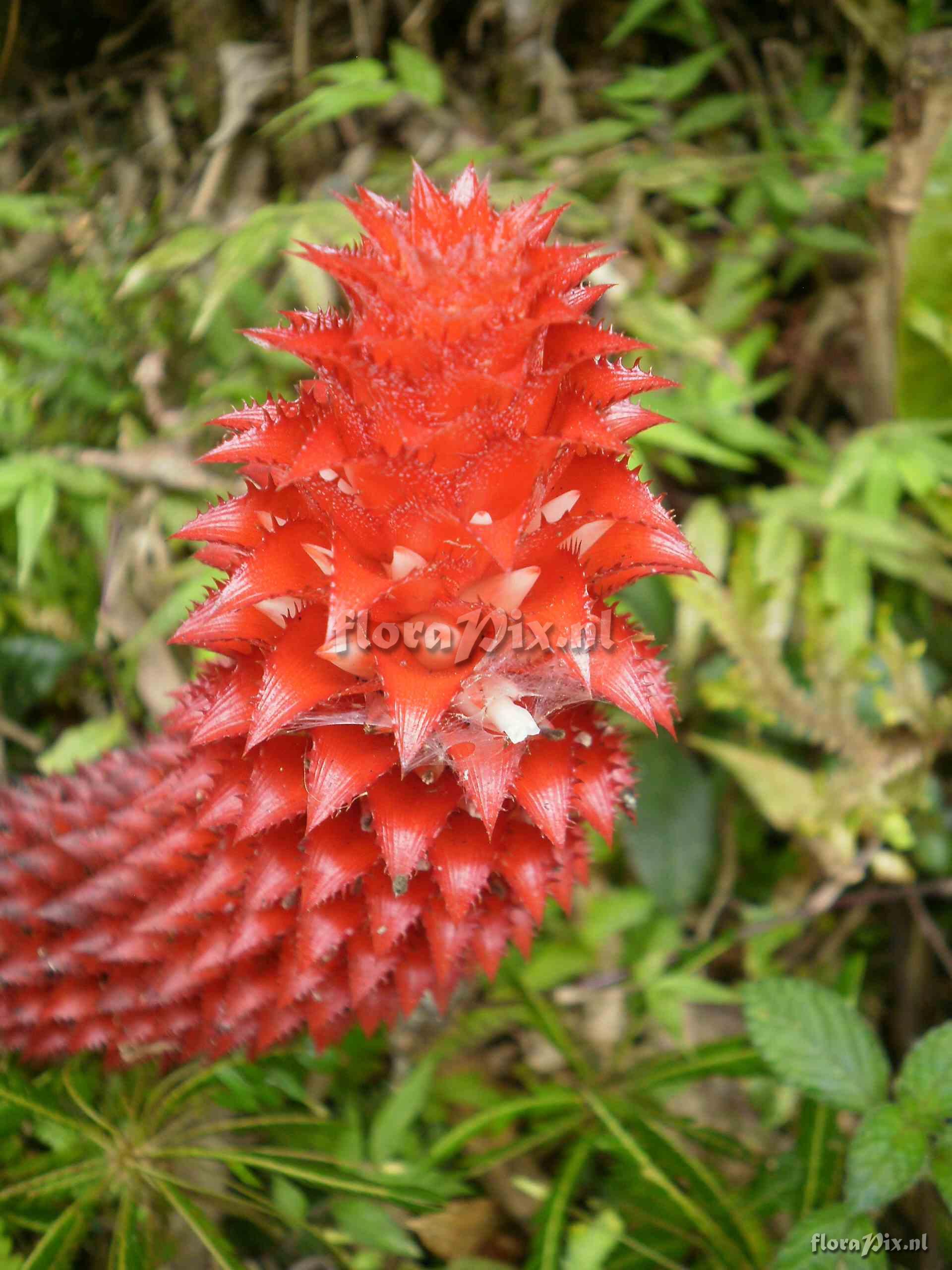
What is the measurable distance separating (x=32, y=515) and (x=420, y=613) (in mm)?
1137

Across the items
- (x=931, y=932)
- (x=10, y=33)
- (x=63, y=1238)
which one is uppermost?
(x=10, y=33)

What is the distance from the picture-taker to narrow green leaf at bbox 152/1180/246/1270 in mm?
1162

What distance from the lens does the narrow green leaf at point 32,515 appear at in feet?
5.37

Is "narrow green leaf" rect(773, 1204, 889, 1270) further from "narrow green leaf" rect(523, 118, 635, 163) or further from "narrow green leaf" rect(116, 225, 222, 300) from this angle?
"narrow green leaf" rect(523, 118, 635, 163)

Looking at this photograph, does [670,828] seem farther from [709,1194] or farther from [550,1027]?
[709,1194]

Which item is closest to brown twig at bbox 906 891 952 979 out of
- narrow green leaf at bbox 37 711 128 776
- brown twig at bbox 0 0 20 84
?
narrow green leaf at bbox 37 711 128 776

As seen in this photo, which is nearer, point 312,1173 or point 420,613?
point 420,613

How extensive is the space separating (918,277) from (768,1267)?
6.30ft

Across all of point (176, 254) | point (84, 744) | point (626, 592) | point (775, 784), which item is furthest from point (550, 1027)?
point (176, 254)

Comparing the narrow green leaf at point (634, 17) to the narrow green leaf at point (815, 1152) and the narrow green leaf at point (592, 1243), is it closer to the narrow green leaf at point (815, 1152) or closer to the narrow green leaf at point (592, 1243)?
the narrow green leaf at point (815, 1152)

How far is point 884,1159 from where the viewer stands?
45.8 inches

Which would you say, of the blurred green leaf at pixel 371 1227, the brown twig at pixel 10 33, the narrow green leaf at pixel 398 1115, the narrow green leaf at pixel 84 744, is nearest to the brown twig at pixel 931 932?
the narrow green leaf at pixel 398 1115

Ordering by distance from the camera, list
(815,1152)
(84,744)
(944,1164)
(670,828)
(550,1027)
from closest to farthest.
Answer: (944,1164)
(815,1152)
(550,1027)
(84,744)
(670,828)

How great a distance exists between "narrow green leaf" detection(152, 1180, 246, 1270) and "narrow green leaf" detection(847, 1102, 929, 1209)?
804 millimetres
